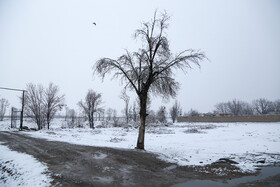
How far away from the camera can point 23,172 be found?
21.5 ft

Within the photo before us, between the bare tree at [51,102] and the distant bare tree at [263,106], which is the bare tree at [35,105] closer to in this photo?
the bare tree at [51,102]

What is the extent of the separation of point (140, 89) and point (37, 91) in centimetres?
3055

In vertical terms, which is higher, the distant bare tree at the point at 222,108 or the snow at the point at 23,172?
the distant bare tree at the point at 222,108

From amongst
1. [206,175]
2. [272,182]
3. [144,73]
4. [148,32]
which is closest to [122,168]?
[206,175]

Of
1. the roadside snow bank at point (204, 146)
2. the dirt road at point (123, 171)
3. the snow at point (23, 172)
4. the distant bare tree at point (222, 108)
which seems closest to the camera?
the snow at point (23, 172)

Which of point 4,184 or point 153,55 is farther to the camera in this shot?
point 153,55

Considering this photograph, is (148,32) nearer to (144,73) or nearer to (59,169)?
(144,73)

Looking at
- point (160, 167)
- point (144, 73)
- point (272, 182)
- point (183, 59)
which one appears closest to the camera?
point (272, 182)

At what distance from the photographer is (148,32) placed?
11.8m

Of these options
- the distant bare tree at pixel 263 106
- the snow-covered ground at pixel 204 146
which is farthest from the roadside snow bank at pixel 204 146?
the distant bare tree at pixel 263 106

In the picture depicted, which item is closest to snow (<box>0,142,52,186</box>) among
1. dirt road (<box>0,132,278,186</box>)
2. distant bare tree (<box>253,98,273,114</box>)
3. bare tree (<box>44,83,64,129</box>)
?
dirt road (<box>0,132,278,186</box>)

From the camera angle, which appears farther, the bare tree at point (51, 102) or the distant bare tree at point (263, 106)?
the distant bare tree at point (263, 106)

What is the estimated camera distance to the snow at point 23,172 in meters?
5.62

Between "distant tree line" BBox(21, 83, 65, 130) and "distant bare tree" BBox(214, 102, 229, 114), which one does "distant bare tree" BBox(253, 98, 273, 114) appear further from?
"distant tree line" BBox(21, 83, 65, 130)
